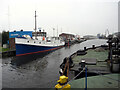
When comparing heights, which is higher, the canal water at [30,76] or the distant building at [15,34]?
the distant building at [15,34]

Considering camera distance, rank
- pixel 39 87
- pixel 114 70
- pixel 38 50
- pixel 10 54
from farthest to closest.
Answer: pixel 38 50 → pixel 10 54 → pixel 39 87 → pixel 114 70

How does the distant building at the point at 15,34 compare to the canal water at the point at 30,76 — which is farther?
the distant building at the point at 15,34

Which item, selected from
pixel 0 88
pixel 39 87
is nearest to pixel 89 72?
pixel 39 87

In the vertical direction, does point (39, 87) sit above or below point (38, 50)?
below

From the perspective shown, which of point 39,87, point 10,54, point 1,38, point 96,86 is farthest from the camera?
point 1,38

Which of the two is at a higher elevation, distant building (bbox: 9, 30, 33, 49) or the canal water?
distant building (bbox: 9, 30, 33, 49)

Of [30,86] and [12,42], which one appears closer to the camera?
[30,86]

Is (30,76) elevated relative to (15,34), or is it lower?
lower

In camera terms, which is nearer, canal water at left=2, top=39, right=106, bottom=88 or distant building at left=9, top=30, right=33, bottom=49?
canal water at left=2, top=39, right=106, bottom=88

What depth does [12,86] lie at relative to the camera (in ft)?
25.5

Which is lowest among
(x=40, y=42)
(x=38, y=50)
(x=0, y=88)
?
(x=0, y=88)

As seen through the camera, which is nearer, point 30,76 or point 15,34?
point 30,76

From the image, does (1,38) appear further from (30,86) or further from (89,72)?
(89,72)

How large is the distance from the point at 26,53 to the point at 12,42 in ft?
35.0
